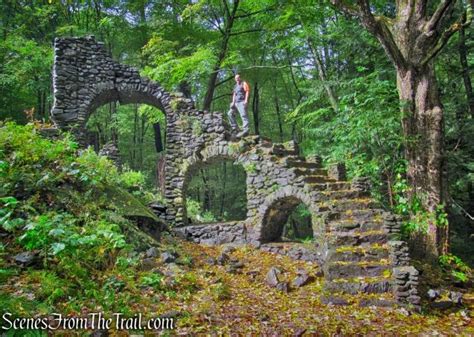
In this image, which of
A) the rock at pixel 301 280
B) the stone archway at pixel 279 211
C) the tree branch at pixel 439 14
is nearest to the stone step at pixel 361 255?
the rock at pixel 301 280

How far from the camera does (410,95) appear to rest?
7.61 metres

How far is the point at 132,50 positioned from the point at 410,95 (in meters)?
15.0

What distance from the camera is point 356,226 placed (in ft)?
24.3

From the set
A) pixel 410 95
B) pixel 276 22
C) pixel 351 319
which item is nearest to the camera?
pixel 351 319

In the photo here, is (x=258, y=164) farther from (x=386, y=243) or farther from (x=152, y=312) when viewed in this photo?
(x=152, y=312)

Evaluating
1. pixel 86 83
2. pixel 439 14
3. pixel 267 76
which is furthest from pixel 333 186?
pixel 267 76

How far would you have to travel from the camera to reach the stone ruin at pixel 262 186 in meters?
6.46

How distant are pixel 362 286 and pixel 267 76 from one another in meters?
13.7

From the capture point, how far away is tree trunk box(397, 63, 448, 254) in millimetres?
7453

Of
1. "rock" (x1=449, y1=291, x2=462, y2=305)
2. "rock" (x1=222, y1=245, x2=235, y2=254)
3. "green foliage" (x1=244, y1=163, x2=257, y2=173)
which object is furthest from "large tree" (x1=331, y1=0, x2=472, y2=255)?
"rock" (x1=222, y1=245, x2=235, y2=254)

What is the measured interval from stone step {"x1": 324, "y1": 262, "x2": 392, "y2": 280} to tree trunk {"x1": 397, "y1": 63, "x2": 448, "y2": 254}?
65.7 inches

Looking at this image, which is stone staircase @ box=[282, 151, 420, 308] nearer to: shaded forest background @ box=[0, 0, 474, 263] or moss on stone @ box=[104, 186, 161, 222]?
shaded forest background @ box=[0, 0, 474, 263]

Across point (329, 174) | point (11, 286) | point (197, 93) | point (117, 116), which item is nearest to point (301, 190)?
point (329, 174)

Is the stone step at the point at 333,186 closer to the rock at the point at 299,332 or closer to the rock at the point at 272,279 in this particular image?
the rock at the point at 272,279
